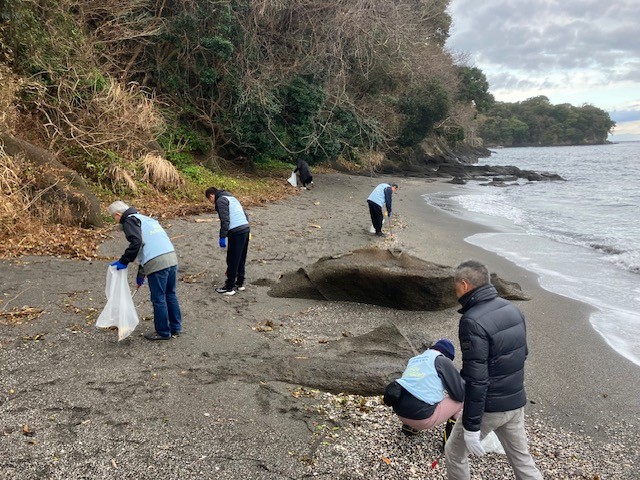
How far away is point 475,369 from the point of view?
118 inches

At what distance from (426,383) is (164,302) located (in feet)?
10.2

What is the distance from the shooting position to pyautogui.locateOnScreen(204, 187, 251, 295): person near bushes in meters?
7.04

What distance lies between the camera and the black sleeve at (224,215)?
700 cm

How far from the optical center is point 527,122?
4924 inches

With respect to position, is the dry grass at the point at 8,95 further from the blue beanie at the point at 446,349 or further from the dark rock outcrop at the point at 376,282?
the blue beanie at the point at 446,349

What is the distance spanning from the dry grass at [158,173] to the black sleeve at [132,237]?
8.02m

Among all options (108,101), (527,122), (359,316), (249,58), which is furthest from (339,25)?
(527,122)

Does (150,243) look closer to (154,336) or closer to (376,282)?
(154,336)

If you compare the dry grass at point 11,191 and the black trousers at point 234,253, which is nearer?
the black trousers at point 234,253

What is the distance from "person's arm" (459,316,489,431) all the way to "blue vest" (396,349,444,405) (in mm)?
489

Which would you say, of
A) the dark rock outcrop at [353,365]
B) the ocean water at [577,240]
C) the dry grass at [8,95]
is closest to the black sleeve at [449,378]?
the dark rock outcrop at [353,365]

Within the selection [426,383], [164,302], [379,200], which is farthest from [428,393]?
[379,200]

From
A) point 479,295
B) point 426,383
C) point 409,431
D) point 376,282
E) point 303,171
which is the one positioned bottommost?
point 409,431

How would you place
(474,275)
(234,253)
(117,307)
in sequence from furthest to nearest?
(234,253) → (117,307) → (474,275)
